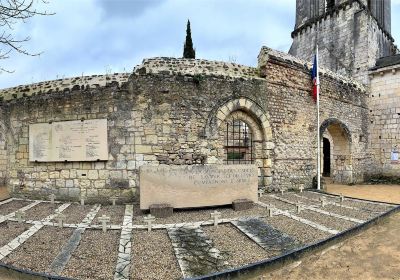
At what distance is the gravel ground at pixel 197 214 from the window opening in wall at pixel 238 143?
96.6 inches

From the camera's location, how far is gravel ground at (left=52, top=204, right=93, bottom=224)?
19.6ft

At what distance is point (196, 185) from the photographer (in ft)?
22.3

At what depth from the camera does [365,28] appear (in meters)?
14.4

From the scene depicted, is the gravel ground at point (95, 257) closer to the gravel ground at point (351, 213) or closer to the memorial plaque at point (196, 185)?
the memorial plaque at point (196, 185)

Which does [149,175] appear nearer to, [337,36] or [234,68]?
[234,68]

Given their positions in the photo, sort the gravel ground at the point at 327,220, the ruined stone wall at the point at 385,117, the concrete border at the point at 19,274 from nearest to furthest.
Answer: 1. the concrete border at the point at 19,274
2. the gravel ground at the point at 327,220
3. the ruined stone wall at the point at 385,117

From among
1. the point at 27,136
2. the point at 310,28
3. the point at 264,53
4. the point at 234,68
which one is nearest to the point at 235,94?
the point at 234,68

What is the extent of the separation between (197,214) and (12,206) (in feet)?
17.3

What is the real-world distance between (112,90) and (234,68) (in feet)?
13.3

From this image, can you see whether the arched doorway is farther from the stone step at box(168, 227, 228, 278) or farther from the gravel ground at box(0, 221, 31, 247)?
the gravel ground at box(0, 221, 31, 247)

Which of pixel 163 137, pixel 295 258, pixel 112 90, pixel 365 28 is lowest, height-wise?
pixel 295 258

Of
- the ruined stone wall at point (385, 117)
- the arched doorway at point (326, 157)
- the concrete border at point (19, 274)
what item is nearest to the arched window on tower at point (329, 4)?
the ruined stone wall at point (385, 117)

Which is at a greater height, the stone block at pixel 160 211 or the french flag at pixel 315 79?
the french flag at pixel 315 79

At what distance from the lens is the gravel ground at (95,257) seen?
11.5 ft
